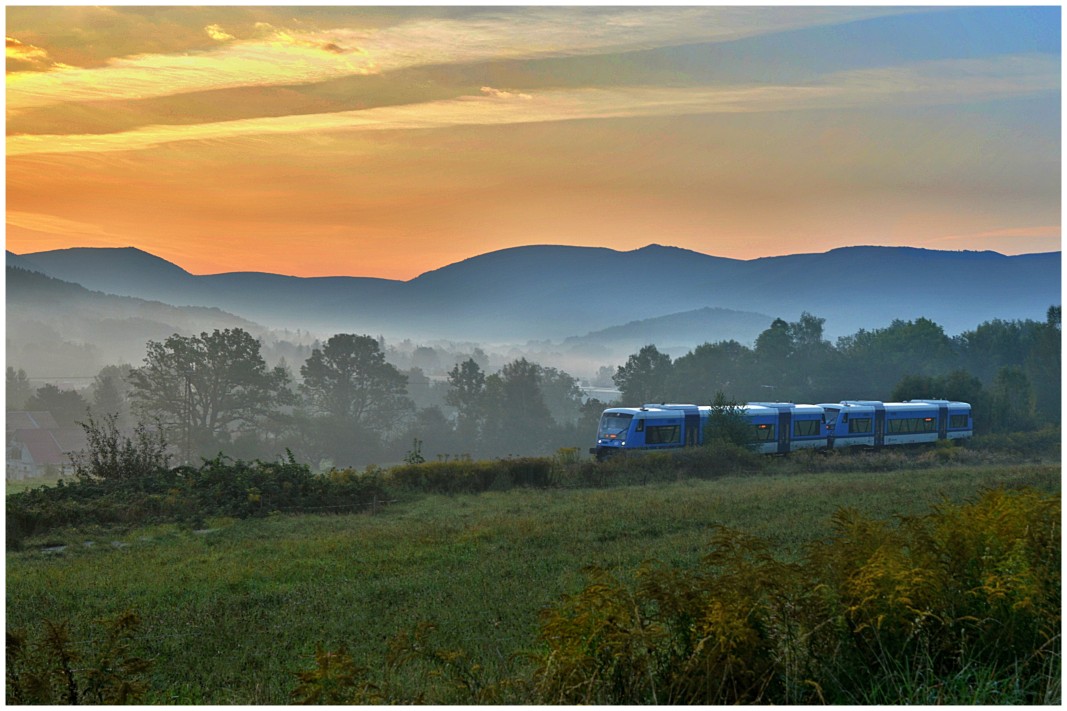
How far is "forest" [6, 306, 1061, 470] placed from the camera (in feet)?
130

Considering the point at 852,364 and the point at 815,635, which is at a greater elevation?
the point at 852,364

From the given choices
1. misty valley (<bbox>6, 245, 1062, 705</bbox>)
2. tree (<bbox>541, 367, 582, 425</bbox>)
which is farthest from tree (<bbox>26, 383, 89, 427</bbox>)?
tree (<bbox>541, 367, 582, 425</bbox>)

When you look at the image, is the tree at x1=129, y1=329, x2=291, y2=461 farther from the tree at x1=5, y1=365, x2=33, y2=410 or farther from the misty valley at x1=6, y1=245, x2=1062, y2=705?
the misty valley at x1=6, y1=245, x2=1062, y2=705

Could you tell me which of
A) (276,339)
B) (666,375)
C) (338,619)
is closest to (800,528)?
(338,619)

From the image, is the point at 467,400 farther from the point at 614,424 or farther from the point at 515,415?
the point at 614,424

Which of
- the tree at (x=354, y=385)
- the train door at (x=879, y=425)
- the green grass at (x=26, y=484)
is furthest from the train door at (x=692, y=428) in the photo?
the tree at (x=354, y=385)

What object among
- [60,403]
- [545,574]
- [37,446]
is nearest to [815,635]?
[545,574]

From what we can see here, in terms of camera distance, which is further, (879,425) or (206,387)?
(206,387)

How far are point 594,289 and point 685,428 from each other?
278 ft

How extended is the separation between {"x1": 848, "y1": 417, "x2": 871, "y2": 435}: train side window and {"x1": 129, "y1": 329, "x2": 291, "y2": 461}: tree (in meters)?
25.9

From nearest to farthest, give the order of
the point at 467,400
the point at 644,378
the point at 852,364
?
the point at 852,364
the point at 644,378
the point at 467,400

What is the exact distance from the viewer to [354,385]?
Answer: 4756cm

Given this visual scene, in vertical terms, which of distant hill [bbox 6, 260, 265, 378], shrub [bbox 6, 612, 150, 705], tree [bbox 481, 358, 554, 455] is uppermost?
distant hill [bbox 6, 260, 265, 378]

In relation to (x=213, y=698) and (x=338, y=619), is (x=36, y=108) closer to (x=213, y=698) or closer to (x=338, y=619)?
(x=338, y=619)
